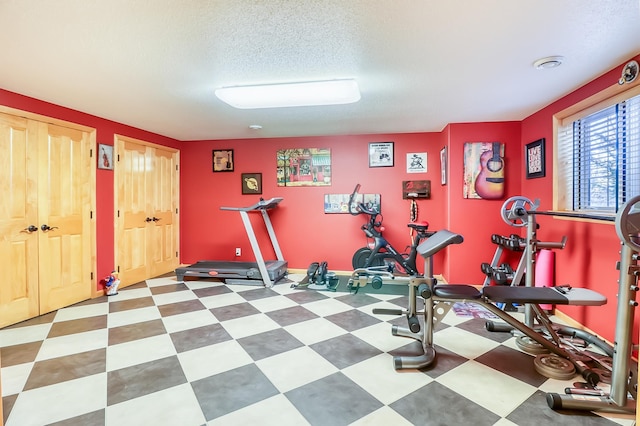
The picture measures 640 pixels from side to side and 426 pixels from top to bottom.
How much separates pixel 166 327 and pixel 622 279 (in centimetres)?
353

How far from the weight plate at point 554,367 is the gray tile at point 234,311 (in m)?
2.56

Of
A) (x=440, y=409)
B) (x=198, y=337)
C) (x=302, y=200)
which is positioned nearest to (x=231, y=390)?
(x=198, y=337)

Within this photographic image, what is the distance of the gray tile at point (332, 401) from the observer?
5.66 ft

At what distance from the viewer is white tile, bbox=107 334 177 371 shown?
2303mm

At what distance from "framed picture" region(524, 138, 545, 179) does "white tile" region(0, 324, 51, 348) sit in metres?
5.36

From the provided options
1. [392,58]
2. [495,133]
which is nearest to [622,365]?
[392,58]

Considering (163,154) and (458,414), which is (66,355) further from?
(163,154)

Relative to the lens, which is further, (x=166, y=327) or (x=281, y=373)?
(x=166, y=327)

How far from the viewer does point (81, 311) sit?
3373 millimetres

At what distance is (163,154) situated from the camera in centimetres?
497

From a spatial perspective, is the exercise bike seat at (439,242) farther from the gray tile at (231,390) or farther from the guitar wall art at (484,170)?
the guitar wall art at (484,170)

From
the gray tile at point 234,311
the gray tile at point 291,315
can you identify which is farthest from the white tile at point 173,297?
the gray tile at point 291,315

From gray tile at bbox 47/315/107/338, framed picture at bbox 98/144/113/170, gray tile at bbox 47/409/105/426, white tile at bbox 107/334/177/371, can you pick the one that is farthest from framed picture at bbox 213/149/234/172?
gray tile at bbox 47/409/105/426

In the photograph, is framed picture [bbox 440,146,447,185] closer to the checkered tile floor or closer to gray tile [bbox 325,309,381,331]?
the checkered tile floor
